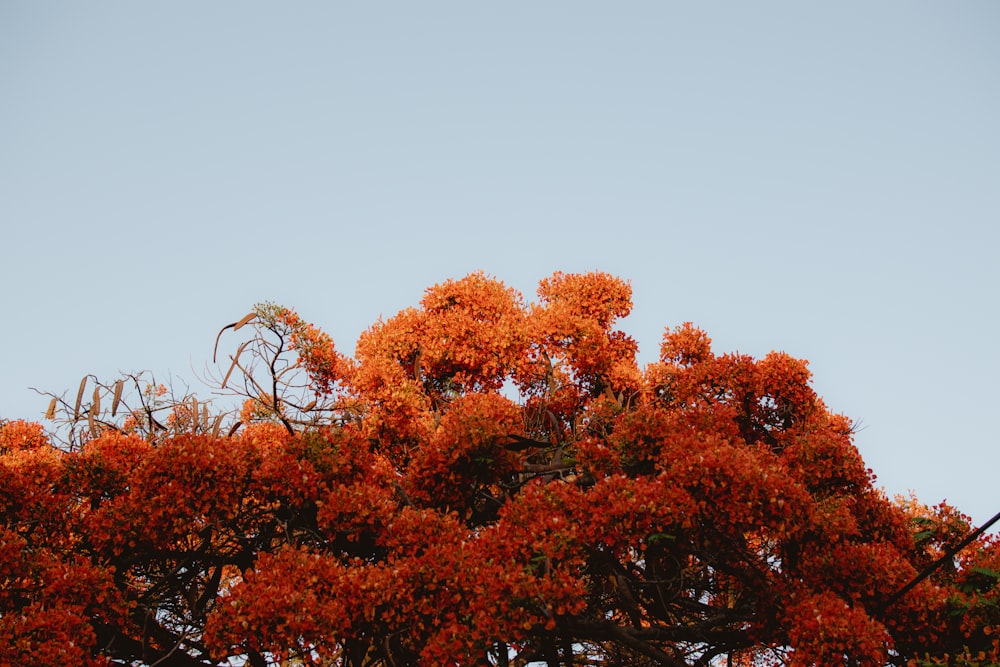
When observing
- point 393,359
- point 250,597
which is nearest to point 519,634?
point 250,597

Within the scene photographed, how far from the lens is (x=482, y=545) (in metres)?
11.8

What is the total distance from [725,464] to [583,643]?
7628 mm

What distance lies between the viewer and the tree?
11.1m

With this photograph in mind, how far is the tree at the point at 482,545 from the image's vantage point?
11.1m

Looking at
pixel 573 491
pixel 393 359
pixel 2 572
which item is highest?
pixel 393 359

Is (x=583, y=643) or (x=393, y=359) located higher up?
(x=393, y=359)

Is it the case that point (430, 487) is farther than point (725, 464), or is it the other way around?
point (430, 487)

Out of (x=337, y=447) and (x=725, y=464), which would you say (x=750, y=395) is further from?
(x=337, y=447)

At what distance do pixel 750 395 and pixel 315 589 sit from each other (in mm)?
9556

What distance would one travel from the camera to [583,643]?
58.3 feet

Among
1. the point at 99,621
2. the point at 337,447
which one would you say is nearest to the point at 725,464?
the point at 337,447

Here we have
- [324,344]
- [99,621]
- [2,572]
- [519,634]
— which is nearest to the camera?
[519,634]

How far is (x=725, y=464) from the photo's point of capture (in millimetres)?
11680

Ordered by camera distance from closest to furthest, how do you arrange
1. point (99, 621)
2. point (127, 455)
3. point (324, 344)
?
point (99, 621) → point (127, 455) → point (324, 344)
